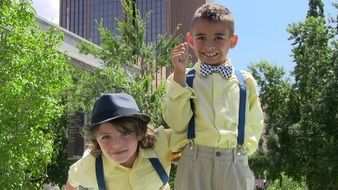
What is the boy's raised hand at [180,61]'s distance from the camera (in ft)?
10.5

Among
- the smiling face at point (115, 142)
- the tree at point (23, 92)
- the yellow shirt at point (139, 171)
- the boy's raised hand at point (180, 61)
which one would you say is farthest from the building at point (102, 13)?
the boy's raised hand at point (180, 61)

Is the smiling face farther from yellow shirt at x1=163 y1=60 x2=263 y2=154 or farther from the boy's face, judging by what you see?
the boy's face

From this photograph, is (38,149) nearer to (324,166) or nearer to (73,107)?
(73,107)

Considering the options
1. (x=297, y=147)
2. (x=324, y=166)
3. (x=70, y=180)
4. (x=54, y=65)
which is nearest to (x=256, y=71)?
(x=297, y=147)

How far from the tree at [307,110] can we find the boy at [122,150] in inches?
770

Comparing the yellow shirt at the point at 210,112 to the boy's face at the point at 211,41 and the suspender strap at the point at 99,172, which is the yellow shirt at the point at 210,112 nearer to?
the boy's face at the point at 211,41

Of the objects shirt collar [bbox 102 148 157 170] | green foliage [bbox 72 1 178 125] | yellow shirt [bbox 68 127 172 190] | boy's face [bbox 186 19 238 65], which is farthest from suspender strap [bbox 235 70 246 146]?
green foliage [bbox 72 1 178 125]

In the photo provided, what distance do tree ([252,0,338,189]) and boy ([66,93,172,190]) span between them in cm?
1956

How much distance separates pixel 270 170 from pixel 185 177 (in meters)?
22.6

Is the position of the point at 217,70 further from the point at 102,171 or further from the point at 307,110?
the point at 307,110

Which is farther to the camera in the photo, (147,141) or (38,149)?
(38,149)

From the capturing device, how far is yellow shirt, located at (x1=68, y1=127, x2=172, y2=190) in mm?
3557

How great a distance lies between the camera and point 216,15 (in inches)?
126

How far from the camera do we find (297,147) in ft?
78.9
